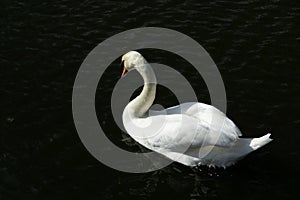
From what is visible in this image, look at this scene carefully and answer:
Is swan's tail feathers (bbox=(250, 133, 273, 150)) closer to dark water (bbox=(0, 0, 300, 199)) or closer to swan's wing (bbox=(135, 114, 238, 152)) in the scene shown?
swan's wing (bbox=(135, 114, 238, 152))

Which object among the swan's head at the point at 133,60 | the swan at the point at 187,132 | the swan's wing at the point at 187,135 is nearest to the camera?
the swan's wing at the point at 187,135

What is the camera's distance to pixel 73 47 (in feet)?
54.4

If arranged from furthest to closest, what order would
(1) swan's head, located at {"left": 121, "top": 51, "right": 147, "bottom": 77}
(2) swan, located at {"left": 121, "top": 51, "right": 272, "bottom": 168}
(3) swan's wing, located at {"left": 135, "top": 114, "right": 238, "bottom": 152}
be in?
1. (1) swan's head, located at {"left": 121, "top": 51, "right": 147, "bottom": 77}
2. (2) swan, located at {"left": 121, "top": 51, "right": 272, "bottom": 168}
3. (3) swan's wing, located at {"left": 135, "top": 114, "right": 238, "bottom": 152}

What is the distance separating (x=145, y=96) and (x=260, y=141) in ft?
9.68

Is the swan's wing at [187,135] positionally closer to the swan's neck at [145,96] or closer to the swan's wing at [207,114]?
the swan's wing at [207,114]

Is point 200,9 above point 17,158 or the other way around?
above

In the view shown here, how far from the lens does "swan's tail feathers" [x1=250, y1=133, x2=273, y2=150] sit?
12062 mm

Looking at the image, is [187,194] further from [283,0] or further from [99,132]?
[283,0]

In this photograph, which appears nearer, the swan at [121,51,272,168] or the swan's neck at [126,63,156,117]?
the swan at [121,51,272,168]

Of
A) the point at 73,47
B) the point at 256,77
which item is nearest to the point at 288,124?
the point at 256,77

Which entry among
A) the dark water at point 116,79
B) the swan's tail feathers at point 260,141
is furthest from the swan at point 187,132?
the dark water at point 116,79

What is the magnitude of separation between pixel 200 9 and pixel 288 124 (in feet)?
19.9

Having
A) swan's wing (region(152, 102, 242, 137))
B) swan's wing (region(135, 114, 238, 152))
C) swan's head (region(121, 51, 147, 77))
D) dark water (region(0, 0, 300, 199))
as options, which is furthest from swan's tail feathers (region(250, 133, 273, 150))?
swan's head (region(121, 51, 147, 77))

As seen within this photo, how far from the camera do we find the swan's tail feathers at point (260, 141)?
1206 cm
